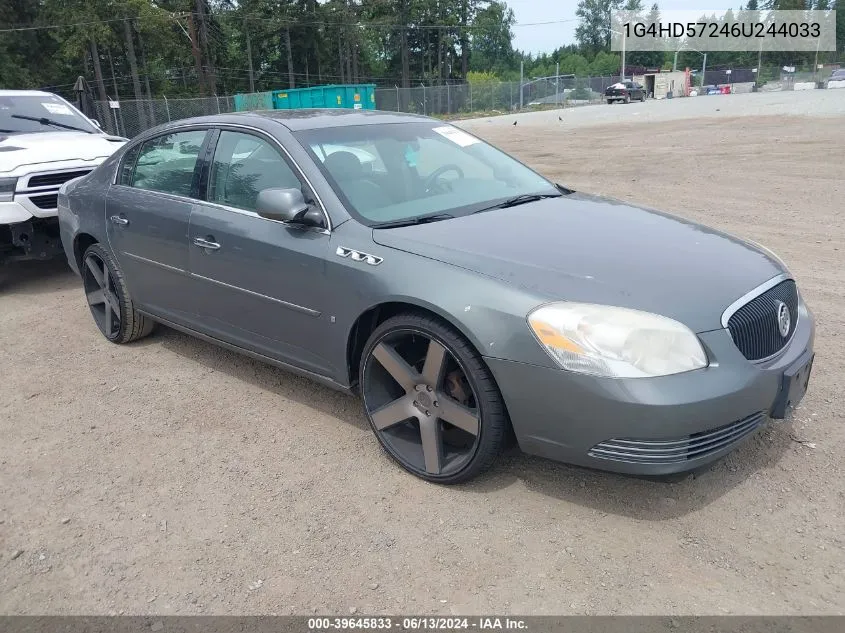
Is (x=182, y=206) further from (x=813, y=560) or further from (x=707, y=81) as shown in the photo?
(x=707, y=81)

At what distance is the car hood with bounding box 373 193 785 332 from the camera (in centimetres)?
269

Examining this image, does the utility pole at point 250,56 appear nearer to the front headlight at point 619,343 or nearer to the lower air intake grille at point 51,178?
the lower air intake grille at point 51,178

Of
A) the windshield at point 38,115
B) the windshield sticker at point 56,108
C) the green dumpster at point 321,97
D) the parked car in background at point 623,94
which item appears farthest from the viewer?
the parked car in background at point 623,94

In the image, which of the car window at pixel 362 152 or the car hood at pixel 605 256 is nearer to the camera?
the car hood at pixel 605 256

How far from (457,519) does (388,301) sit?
0.98 metres

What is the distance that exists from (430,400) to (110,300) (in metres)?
3.05

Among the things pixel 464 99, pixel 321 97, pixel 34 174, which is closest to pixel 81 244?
pixel 34 174

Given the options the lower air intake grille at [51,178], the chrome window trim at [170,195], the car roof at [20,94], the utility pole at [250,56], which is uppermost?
the utility pole at [250,56]

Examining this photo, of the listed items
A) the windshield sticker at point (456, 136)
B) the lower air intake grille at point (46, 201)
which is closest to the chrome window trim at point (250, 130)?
the windshield sticker at point (456, 136)

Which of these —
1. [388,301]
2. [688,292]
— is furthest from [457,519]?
[688,292]

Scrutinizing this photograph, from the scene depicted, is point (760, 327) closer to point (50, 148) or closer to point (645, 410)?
point (645, 410)

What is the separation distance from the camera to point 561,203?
3822 millimetres

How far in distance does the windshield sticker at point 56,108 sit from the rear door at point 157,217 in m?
4.06

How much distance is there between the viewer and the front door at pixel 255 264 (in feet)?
11.3
